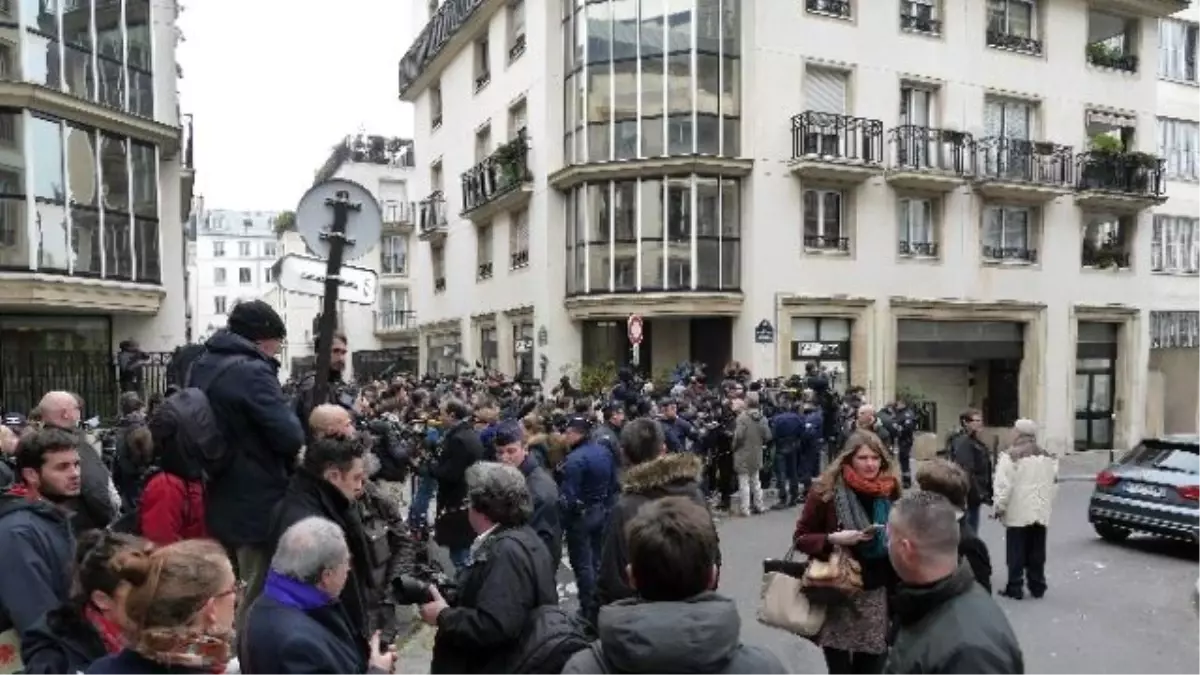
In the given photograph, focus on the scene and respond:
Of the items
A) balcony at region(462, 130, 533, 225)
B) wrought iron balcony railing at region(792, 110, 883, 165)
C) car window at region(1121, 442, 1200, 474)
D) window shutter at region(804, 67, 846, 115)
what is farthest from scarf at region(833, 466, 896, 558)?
balcony at region(462, 130, 533, 225)

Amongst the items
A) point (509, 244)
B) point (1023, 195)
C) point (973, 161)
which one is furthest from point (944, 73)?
point (509, 244)

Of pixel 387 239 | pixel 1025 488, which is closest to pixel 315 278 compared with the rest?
pixel 1025 488

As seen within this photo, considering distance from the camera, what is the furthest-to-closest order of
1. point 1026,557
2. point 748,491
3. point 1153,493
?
point 748,491 < point 1153,493 < point 1026,557

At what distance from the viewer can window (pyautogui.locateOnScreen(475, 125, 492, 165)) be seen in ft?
90.5

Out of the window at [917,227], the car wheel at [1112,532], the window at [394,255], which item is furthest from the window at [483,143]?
the window at [394,255]

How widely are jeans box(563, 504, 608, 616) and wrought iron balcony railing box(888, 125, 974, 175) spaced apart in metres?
17.4

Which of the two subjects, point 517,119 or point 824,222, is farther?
point 517,119

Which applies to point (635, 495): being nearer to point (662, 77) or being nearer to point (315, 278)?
point (315, 278)

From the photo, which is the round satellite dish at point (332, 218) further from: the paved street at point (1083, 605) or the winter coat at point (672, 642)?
the winter coat at point (672, 642)

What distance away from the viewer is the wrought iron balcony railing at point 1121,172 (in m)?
25.9

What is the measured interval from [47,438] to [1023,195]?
24967 millimetres

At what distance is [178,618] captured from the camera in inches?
98.2

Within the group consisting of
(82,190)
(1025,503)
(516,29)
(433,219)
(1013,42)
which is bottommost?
(1025,503)

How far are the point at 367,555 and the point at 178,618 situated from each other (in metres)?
1.65
